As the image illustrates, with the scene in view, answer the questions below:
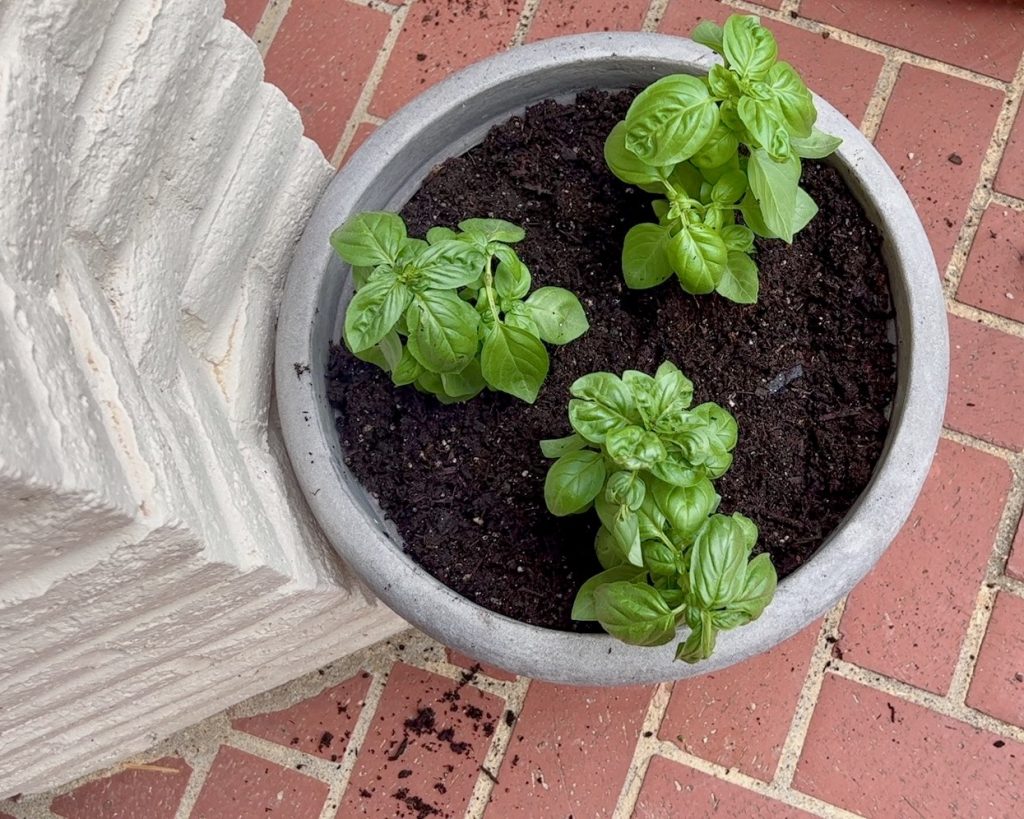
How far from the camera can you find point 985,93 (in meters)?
1.59

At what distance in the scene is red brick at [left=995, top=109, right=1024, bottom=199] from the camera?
61.7 inches

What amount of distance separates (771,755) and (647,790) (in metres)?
0.21

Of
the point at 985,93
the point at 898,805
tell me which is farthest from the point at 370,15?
the point at 898,805

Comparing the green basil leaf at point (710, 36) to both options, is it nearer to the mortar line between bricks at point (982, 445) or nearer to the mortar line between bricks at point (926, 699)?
Answer: the mortar line between bricks at point (982, 445)

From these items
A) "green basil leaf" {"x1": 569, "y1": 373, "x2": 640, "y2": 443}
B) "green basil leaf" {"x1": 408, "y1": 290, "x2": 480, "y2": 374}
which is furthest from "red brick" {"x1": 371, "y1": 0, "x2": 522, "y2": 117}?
"green basil leaf" {"x1": 569, "y1": 373, "x2": 640, "y2": 443}

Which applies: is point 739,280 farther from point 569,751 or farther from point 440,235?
point 569,751

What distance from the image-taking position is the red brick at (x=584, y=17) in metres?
1.64

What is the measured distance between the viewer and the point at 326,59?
5.57 ft

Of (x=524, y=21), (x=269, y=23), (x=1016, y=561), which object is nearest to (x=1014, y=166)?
(x=1016, y=561)

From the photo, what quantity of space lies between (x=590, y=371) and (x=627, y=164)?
28 centimetres

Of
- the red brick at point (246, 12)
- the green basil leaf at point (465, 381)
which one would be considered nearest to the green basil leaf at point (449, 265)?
the green basil leaf at point (465, 381)

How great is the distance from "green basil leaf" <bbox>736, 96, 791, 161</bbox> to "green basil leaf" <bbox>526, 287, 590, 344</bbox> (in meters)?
0.26

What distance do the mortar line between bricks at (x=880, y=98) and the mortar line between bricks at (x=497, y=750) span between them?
1.11 metres

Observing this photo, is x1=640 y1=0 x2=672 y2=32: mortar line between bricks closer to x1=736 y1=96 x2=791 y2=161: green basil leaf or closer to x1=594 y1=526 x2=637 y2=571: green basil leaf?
x1=736 y1=96 x2=791 y2=161: green basil leaf
